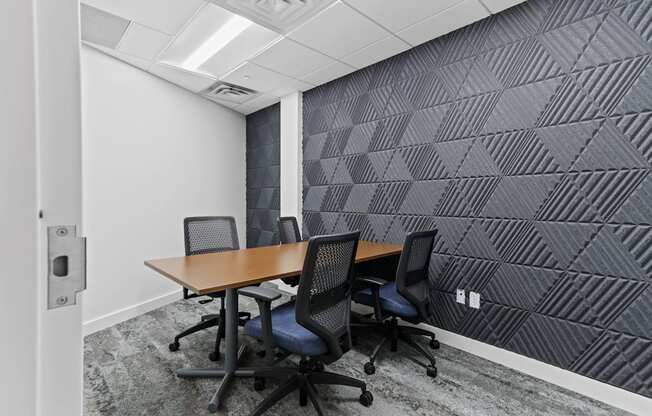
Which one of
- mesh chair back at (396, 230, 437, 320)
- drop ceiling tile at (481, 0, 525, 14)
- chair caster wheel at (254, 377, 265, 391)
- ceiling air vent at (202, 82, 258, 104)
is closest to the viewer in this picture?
chair caster wheel at (254, 377, 265, 391)

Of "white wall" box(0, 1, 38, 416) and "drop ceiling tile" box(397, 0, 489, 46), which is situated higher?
"drop ceiling tile" box(397, 0, 489, 46)

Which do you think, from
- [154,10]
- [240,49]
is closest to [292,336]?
[154,10]

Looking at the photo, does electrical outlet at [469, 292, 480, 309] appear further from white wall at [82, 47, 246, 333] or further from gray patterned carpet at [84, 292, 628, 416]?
white wall at [82, 47, 246, 333]

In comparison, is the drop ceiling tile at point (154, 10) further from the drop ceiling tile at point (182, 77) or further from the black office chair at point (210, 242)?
the black office chair at point (210, 242)

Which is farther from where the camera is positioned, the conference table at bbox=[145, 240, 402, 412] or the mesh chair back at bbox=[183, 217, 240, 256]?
the mesh chair back at bbox=[183, 217, 240, 256]

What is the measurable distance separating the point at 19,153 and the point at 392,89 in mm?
3149

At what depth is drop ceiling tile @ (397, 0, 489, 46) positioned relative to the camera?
232 centimetres

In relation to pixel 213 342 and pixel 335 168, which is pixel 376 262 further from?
pixel 213 342

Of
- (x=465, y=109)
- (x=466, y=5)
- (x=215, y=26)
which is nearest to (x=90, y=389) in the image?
(x=215, y=26)

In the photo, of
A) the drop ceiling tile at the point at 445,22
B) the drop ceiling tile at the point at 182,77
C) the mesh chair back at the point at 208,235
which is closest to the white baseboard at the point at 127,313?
the mesh chair back at the point at 208,235

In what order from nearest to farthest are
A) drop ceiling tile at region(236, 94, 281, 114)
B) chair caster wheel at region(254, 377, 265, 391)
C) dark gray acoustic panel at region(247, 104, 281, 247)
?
chair caster wheel at region(254, 377, 265, 391) < drop ceiling tile at region(236, 94, 281, 114) < dark gray acoustic panel at region(247, 104, 281, 247)

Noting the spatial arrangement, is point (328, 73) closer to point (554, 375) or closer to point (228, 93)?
point (228, 93)

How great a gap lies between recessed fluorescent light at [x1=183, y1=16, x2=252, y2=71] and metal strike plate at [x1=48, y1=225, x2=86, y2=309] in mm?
2789

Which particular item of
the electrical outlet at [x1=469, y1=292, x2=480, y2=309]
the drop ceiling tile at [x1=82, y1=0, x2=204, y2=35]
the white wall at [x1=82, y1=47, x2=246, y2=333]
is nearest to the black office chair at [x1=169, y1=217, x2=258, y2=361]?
the white wall at [x1=82, y1=47, x2=246, y2=333]
